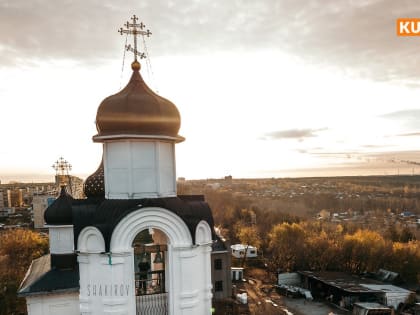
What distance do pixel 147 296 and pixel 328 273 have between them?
26.3 metres

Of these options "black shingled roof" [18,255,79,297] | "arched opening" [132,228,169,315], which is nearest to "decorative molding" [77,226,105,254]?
"arched opening" [132,228,169,315]

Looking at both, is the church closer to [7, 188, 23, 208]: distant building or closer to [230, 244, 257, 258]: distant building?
[230, 244, 257, 258]: distant building

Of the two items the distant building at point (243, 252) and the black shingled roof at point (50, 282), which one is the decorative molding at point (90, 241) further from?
the distant building at point (243, 252)

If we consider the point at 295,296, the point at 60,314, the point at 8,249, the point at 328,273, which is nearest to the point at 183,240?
the point at 60,314

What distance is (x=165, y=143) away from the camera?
25.1 ft

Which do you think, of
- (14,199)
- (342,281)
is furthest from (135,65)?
(14,199)

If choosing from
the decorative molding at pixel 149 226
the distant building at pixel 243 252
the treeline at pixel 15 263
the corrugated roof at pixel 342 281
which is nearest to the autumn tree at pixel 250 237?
the distant building at pixel 243 252

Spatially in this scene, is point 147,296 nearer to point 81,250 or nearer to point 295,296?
point 81,250

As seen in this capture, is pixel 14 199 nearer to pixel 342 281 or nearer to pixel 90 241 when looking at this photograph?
pixel 342 281

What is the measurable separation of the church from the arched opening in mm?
19

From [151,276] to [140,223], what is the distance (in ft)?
5.24

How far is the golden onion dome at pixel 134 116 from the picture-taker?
7344 mm

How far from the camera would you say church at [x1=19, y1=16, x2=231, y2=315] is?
6918 millimetres

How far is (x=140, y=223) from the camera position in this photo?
23.0 ft
